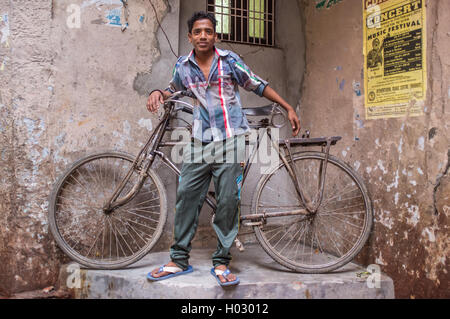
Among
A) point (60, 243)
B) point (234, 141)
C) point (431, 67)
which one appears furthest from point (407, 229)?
point (60, 243)

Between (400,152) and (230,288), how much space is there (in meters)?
1.56

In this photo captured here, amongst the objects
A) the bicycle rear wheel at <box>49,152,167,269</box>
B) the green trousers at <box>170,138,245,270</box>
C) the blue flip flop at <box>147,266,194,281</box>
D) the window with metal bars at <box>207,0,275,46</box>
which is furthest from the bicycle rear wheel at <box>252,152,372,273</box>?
the window with metal bars at <box>207,0,275,46</box>

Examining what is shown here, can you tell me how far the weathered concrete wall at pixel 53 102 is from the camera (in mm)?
2955

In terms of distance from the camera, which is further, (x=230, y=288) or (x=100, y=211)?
(x=100, y=211)

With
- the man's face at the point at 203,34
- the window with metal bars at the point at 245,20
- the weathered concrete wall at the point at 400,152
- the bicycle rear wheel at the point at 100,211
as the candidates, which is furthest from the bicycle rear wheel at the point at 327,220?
the window with metal bars at the point at 245,20

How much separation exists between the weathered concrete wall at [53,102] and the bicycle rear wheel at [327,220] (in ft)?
4.46

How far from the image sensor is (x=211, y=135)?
8.78 ft

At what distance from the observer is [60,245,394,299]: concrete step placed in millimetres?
2545

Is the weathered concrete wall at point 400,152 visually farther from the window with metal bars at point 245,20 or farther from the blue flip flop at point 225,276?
the blue flip flop at point 225,276

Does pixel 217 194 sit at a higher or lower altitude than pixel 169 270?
higher

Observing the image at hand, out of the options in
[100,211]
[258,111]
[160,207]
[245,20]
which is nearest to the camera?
[160,207]

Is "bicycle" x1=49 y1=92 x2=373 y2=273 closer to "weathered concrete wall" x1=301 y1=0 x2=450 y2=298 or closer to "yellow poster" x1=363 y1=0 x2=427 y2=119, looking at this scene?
"weathered concrete wall" x1=301 y1=0 x2=450 y2=298

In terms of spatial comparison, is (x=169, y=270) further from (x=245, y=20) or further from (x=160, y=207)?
(x=245, y=20)

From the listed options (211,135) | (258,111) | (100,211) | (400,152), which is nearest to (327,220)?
(400,152)
